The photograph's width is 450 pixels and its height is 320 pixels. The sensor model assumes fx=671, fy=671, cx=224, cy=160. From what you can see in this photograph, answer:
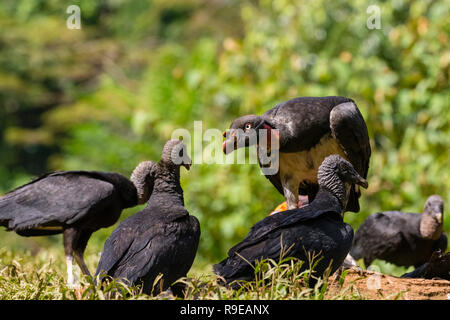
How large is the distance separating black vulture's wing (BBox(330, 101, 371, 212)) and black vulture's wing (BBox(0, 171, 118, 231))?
1.74 metres

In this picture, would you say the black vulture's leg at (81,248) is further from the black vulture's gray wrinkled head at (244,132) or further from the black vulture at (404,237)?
the black vulture at (404,237)

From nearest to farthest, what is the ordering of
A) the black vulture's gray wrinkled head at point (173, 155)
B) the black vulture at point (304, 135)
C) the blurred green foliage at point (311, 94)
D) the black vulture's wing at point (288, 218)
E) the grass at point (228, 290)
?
the grass at point (228, 290) < the black vulture's wing at point (288, 218) < the black vulture's gray wrinkled head at point (173, 155) < the black vulture at point (304, 135) < the blurred green foliage at point (311, 94)

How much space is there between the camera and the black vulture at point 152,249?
3840 millimetres

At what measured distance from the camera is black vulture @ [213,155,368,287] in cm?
389

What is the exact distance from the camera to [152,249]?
12.7 ft

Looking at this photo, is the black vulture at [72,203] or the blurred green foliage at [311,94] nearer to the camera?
the black vulture at [72,203]

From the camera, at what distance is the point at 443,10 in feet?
34.0

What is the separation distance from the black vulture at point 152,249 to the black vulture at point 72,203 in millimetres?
770

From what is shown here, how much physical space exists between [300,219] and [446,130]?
6.51 m

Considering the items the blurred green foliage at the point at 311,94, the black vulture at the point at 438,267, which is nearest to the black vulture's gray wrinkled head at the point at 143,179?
the black vulture at the point at 438,267

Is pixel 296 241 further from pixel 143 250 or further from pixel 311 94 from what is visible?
pixel 311 94

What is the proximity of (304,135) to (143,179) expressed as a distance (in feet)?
A: 4.12
